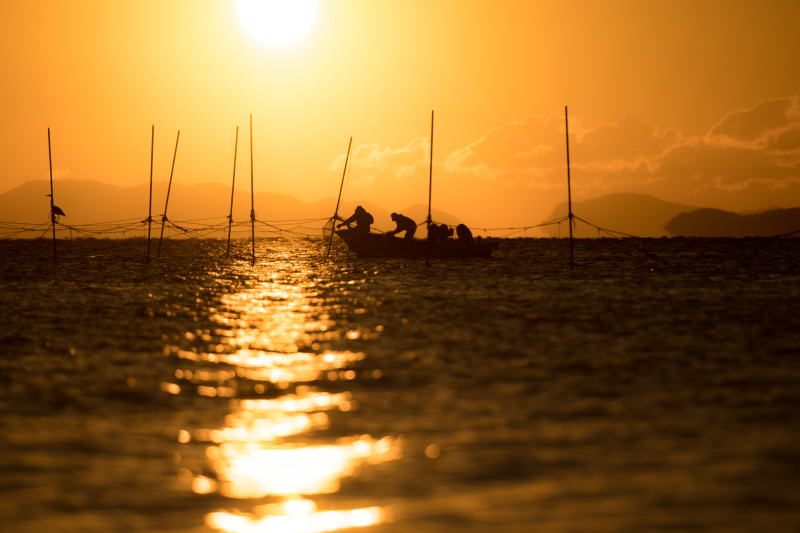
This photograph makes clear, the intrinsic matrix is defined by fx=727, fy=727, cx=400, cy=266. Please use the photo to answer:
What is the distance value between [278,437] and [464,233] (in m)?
34.5

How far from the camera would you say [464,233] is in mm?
41906

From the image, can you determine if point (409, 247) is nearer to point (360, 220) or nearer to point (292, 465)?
point (360, 220)

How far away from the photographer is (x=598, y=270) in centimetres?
3866

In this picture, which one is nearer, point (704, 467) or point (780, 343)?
point (704, 467)

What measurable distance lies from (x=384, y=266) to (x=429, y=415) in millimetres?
31724

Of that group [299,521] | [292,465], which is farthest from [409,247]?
[299,521]

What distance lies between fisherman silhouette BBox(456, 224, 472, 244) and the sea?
22.4m

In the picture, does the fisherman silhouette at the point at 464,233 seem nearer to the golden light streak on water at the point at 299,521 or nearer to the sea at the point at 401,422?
the sea at the point at 401,422

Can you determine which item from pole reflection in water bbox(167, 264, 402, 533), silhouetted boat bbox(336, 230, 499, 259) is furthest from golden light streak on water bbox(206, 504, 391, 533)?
silhouetted boat bbox(336, 230, 499, 259)

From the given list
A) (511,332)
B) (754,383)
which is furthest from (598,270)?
(754,383)

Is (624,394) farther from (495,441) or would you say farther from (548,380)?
(495,441)

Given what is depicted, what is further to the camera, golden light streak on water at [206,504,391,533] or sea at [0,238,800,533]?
sea at [0,238,800,533]

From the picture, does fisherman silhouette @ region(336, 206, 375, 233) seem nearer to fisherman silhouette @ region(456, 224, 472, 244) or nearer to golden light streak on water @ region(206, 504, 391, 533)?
fisherman silhouette @ region(456, 224, 472, 244)

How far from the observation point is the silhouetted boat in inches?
1635
